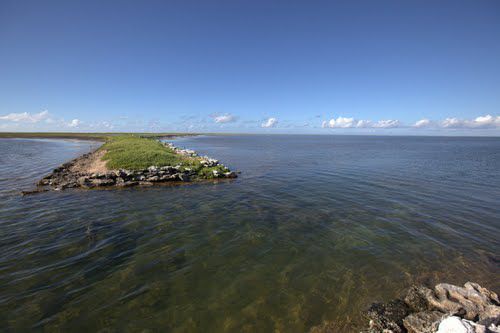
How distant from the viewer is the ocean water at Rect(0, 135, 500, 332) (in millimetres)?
7039

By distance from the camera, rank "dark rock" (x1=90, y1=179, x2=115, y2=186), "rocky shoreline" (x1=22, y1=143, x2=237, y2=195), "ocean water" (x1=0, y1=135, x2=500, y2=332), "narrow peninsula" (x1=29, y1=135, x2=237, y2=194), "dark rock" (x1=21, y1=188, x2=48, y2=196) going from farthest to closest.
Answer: "narrow peninsula" (x1=29, y1=135, x2=237, y2=194) → "dark rock" (x1=90, y1=179, x2=115, y2=186) → "rocky shoreline" (x1=22, y1=143, x2=237, y2=195) → "dark rock" (x1=21, y1=188, x2=48, y2=196) → "ocean water" (x1=0, y1=135, x2=500, y2=332)

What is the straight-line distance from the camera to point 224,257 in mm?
10109

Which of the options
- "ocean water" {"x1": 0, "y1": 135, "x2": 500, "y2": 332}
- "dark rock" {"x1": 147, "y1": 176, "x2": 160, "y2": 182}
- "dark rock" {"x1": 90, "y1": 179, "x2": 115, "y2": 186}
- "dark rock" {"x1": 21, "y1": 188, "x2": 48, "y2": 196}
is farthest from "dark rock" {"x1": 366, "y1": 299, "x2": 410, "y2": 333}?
"dark rock" {"x1": 21, "y1": 188, "x2": 48, "y2": 196}

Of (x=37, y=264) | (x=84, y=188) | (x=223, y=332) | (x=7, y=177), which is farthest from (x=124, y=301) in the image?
(x=7, y=177)

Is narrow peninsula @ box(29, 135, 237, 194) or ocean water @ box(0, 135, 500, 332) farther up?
narrow peninsula @ box(29, 135, 237, 194)

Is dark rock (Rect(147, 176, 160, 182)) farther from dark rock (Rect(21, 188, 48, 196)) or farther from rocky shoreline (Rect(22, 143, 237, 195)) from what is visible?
dark rock (Rect(21, 188, 48, 196))

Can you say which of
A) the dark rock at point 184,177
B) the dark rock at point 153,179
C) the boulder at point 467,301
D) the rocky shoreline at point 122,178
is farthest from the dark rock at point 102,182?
the boulder at point 467,301

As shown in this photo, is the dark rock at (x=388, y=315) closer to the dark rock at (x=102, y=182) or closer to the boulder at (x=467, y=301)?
the boulder at (x=467, y=301)

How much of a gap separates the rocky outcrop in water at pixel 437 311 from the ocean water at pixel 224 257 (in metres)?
0.54

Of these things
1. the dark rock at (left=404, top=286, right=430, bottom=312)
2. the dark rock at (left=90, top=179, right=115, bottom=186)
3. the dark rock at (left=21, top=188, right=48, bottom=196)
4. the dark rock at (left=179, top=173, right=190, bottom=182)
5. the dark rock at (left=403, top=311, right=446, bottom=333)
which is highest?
the dark rock at (left=90, top=179, right=115, bottom=186)

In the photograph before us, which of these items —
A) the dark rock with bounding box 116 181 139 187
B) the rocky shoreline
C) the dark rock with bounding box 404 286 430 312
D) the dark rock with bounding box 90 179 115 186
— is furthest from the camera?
the dark rock with bounding box 116 181 139 187

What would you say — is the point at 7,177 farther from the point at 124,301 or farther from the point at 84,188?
the point at 124,301

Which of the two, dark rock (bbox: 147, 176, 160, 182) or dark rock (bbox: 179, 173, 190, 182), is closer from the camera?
dark rock (bbox: 147, 176, 160, 182)

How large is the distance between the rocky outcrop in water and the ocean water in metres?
0.54
